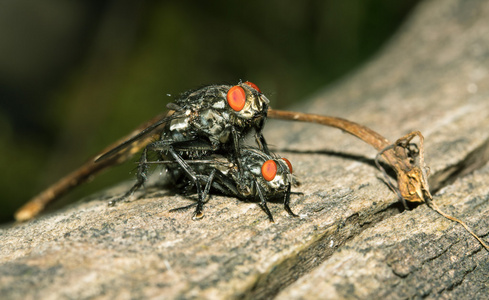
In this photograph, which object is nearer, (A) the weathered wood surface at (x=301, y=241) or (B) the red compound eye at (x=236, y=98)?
(A) the weathered wood surface at (x=301, y=241)

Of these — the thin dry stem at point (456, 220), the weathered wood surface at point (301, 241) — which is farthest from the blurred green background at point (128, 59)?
the thin dry stem at point (456, 220)

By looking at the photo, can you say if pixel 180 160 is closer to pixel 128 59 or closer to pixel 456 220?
pixel 456 220

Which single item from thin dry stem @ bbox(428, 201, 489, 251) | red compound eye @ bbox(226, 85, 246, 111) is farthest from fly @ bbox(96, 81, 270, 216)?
thin dry stem @ bbox(428, 201, 489, 251)

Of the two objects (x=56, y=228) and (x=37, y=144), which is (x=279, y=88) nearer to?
(x=37, y=144)

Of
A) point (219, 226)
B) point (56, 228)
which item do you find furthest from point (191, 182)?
point (56, 228)

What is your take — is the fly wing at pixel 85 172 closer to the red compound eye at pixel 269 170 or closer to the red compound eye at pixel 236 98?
the red compound eye at pixel 236 98

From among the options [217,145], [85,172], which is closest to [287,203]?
[217,145]
